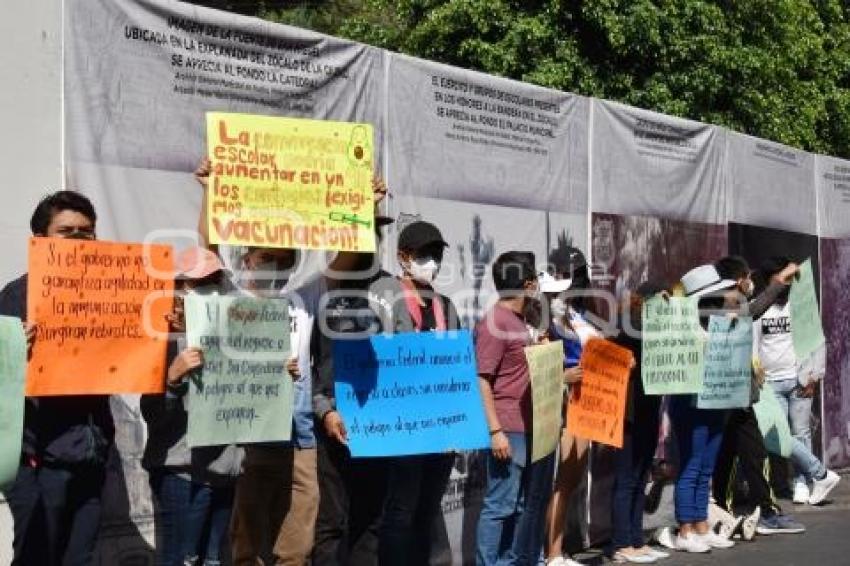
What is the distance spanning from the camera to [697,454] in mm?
9914

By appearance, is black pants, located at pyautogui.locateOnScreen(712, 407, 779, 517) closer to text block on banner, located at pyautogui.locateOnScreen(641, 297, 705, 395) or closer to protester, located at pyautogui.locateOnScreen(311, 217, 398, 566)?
text block on banner, located at pyautogui.locateOnScreen(641, 297, 705, 395)

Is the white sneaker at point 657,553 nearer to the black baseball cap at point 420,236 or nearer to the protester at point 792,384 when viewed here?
the protester at point 792,384

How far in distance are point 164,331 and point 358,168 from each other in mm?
1302

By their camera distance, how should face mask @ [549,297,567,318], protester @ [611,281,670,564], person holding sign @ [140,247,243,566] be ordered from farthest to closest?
protester @ [611,281,670,564], face mask @ [549,297,567,318], person holding sign @ [140,247,243,566]

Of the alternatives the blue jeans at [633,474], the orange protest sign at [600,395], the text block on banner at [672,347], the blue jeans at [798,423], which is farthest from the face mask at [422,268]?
the blue jeans at [798,423]

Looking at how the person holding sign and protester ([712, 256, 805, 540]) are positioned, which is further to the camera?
protester ([712, 256, 805, 540])

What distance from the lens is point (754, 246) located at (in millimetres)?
13109

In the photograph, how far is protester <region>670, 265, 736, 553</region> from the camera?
9930 mm

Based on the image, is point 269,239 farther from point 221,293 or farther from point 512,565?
point 512,565

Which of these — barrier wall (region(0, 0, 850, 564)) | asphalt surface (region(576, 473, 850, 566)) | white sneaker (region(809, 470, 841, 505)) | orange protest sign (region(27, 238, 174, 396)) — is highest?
barrier wall (region(0, 0, 850, 564))

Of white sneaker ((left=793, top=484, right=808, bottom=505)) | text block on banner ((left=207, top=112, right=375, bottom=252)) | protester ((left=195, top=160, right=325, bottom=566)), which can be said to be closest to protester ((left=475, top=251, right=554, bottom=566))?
protester ((left=195, top=160, right=325, bottom=566))

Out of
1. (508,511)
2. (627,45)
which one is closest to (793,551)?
(508,511)

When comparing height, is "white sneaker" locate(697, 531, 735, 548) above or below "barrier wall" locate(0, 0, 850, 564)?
below

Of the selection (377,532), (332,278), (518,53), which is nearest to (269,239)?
(332,278)
